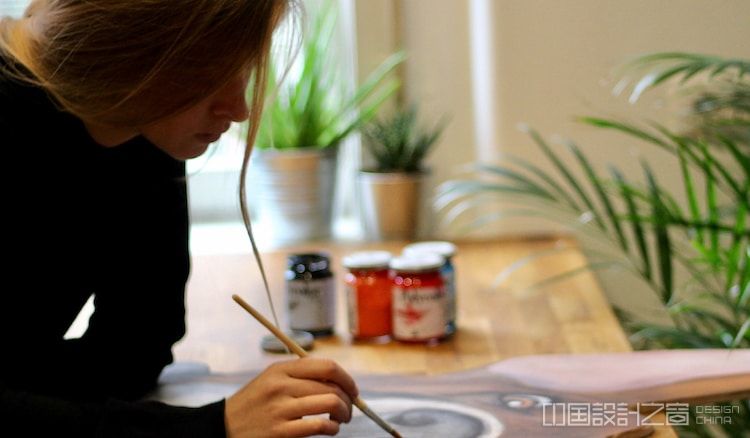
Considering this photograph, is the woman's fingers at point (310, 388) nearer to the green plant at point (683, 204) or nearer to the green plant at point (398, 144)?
the green plant at point (683, 204)

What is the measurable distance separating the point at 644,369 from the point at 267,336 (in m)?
0.55

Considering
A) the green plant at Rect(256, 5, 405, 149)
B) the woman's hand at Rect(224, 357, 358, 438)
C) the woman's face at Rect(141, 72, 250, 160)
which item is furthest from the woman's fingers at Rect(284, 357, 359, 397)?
the green plant at Rect(256, 5, 405, 149)

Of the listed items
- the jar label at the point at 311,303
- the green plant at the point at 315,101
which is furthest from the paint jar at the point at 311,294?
Answer: the green plant at the point at 315,101

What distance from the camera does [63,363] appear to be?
139 cm

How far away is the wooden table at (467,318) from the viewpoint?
156 centimetres

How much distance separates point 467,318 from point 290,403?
69 cm

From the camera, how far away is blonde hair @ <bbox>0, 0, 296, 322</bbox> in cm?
112

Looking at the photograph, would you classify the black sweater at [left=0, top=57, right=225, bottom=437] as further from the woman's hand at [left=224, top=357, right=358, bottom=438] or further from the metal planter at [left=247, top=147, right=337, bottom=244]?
the metal planter at [left=247, top=147, right=337, bottom=244]

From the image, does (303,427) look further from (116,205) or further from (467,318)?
(467,318)

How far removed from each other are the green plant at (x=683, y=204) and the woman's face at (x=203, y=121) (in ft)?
1.90

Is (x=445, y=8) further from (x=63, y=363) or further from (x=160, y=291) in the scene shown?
(x=63, y=363)

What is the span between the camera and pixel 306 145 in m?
2.43

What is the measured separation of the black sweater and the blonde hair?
9 cm

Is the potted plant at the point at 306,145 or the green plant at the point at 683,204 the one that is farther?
the potted plant at the point at 306,145
